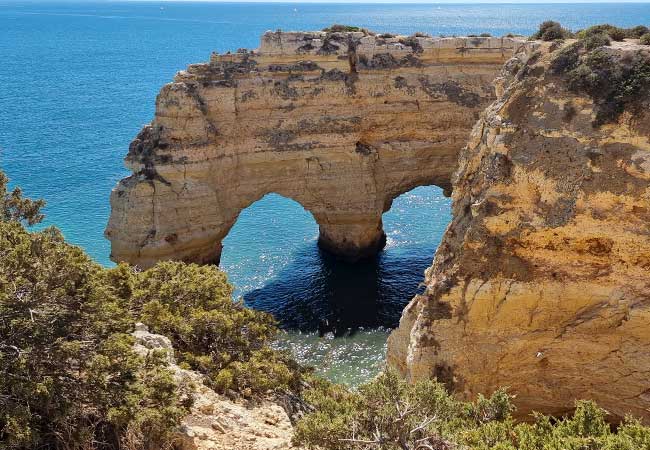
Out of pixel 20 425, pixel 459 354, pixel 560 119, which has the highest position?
pixel 560 119

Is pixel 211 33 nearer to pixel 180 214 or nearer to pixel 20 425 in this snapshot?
pixel 180 214

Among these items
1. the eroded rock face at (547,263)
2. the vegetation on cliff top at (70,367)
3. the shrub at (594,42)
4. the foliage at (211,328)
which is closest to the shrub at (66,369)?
the vegetation on cliff top at (70,367)

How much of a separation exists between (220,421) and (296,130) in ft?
78.1

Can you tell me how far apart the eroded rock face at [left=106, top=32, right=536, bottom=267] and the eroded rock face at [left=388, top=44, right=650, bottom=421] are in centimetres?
1771

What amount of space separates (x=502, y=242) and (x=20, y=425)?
11.5 m

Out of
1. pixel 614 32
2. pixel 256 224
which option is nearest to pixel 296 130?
pixel 256 224

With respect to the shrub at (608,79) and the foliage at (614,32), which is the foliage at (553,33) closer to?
the foliage at (614,32)

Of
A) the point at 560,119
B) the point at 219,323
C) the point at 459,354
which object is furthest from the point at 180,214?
the point at 560,119

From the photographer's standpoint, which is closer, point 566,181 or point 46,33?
point 566,181

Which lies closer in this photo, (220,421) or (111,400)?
(111,400)

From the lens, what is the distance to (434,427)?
1081 cm

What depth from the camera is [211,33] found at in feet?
523

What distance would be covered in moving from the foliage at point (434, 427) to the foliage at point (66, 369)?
9.81ft

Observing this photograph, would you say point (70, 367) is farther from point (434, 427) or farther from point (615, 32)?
point (615, 32)
